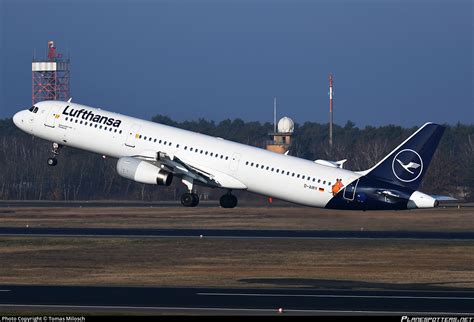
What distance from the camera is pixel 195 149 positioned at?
75.8 metres

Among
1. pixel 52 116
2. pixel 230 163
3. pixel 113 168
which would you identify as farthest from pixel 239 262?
pixel 113 168

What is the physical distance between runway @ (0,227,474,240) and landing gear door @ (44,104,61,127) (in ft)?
39.3

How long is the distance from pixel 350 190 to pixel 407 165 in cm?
409

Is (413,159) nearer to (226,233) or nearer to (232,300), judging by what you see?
(226,233)

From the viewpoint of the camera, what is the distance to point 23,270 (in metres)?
47.4

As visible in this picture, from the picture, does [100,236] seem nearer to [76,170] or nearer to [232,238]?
[232,238]

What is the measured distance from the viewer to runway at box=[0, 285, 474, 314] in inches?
1389

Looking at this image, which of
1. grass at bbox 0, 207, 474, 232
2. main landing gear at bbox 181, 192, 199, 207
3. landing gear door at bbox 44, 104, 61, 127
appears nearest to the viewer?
grass at bbox 0, 207, 474, 232

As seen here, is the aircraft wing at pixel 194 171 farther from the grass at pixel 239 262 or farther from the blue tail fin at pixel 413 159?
the grass at pixel 239 262

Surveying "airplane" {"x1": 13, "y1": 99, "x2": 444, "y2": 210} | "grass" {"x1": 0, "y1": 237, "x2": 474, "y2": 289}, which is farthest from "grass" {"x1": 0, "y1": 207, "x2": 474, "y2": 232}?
"grass" {"x1": 0, "y1": 237, "x2": 474, "y2": 289}

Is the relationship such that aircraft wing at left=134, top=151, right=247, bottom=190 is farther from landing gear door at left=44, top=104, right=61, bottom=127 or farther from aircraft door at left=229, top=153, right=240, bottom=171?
landing gear door at left=44, top=104, right=61, bottom=127

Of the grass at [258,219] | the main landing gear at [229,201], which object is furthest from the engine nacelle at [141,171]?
the main landing gear at [229,201]

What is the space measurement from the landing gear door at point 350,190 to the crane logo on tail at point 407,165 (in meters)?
2.70

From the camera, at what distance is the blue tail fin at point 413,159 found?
6912 cm
